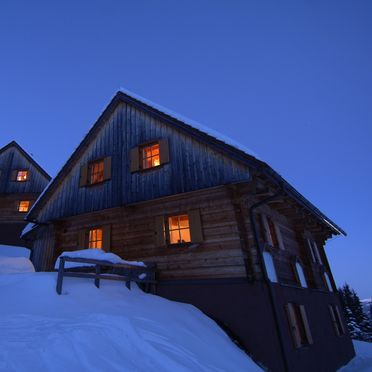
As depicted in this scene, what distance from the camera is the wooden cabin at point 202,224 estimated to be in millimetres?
8758

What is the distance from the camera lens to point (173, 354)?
203 inches

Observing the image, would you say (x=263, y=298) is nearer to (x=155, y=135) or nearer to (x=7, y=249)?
(x=155, y=135)

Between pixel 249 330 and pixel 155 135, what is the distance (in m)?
7.53

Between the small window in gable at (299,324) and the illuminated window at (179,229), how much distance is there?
393 cm

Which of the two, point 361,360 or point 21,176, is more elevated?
point 21,176

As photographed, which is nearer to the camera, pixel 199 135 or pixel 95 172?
pixel 199 135

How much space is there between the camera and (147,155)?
11867 mm

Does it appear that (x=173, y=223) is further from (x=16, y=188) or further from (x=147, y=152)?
(x=16, y=188)

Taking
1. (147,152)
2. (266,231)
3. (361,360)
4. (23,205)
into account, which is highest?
(23,205)

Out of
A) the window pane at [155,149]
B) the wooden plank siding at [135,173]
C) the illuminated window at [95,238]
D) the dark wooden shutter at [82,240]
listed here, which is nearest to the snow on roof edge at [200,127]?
the wooden plank siding at [135,173]

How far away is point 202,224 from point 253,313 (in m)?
3.07

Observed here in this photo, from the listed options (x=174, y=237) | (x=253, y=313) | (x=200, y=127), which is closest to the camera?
(x=253, y=313)

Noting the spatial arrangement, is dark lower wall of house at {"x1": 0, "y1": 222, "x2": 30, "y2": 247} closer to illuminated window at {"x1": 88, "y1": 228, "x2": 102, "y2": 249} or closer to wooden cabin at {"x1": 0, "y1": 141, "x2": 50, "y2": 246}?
wooden cabin at {"x1": 0, "y1": 141, "x2": 50, "y2": 246}

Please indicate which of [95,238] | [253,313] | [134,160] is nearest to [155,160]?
[134,160]
